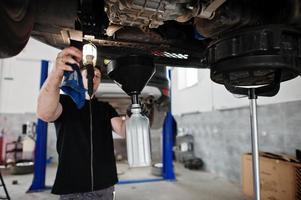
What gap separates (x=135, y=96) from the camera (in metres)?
0.72

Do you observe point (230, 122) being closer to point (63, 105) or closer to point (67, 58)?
point (63, 105)

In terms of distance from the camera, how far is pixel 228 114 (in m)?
3.17

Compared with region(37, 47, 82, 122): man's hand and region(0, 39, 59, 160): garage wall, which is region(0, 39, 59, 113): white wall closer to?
region(0, 39, 59, 160): garage wall

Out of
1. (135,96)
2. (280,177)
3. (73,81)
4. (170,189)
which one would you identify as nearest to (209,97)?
(170,189)

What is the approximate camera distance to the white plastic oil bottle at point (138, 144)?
607 mm

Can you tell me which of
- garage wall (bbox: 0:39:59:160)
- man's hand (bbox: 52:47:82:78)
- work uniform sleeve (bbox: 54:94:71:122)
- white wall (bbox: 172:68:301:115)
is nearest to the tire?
man's hand (bbox: 52:47:82:78)

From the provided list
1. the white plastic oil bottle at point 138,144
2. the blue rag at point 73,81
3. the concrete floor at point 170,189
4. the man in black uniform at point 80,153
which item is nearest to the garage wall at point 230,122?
the concrete floor at point 170,189

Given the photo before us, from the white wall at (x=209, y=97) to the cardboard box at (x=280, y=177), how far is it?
674 mm

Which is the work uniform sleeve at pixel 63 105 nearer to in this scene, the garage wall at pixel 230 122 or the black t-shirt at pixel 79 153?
the black t-shirt at pixel 79 153

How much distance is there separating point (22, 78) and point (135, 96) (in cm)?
482

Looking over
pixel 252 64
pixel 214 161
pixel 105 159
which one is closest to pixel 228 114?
pixel 214 161

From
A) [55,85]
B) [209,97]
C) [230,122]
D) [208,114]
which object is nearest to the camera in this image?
[55,85]

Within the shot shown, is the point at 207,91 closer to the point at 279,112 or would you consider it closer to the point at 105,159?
the point at 279,112

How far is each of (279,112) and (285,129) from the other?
0.20m
